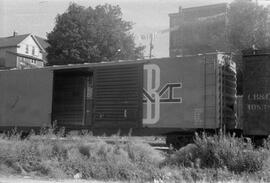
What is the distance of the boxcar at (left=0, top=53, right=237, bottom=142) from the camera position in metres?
13.4

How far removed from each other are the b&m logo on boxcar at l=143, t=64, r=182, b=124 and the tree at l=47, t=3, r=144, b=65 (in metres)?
26.8

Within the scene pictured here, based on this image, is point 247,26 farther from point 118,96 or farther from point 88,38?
point 88,38

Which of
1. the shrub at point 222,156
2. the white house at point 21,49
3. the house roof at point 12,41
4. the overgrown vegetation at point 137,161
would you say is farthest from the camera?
the house roof at point 12,41

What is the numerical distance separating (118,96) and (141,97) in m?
1.01

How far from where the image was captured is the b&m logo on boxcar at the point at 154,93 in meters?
14.0

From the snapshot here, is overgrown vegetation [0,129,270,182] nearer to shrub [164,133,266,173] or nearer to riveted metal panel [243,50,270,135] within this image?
shrub [164,133,266,173]

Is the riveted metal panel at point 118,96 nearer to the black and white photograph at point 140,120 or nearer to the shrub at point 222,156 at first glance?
the black and white photograph at point 140,120

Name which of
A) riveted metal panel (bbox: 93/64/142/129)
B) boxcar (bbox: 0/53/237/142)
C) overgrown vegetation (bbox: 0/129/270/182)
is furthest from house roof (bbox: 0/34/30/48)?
overgrown vegetation (bbox: 0/129/270/182)

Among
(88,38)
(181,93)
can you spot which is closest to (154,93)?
(181,93)

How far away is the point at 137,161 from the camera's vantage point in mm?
9883

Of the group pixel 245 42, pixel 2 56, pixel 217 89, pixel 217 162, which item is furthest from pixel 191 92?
pixel 2 56

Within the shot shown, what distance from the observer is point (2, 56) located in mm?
70562

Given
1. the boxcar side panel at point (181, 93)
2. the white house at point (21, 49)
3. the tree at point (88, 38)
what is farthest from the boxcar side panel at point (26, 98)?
the white house at point (21, 49)

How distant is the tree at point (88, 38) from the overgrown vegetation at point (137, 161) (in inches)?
1193
